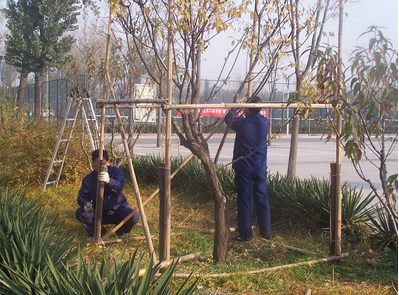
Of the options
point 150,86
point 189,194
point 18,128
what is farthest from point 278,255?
point 18,128

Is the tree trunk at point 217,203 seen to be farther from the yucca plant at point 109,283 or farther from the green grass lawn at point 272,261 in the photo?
the yucca plant at point 109,283

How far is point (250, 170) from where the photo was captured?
590 cm

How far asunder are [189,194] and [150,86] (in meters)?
2.36

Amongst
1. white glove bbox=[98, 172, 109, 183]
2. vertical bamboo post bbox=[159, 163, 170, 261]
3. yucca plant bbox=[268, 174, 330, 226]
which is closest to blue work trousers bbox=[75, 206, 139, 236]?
white glove bbox=[98, 172, 109, 183]

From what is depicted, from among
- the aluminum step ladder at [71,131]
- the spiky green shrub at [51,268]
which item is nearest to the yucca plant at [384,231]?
the spiky green shrub at [51,268]

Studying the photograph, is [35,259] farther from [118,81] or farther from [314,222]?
[118,81]

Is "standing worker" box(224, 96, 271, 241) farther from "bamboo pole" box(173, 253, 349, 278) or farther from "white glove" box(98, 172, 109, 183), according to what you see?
"white glove" box(98, 172, 109, 183)

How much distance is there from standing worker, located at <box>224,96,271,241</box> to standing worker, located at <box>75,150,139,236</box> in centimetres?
124

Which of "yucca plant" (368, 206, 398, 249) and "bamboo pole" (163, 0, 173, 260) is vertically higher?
"bamboo pole" (163, 0, 173, 260)

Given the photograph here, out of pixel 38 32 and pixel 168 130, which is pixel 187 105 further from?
pixel 38 32

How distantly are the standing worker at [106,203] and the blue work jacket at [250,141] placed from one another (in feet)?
4.41

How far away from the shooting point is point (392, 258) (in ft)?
17.0

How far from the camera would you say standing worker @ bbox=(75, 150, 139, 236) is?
5.93m

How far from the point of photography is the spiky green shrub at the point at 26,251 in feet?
11.2
